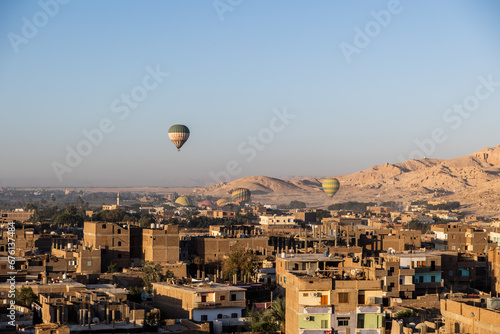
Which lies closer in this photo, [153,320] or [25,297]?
[153,320]

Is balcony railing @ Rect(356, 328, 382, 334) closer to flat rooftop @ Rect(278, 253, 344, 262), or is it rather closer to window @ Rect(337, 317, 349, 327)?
window @ Rect(337, 317, 349, 327)

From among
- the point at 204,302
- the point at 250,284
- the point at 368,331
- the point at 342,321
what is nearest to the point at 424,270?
the point at 250,284

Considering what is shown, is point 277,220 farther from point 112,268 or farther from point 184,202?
point 184,202

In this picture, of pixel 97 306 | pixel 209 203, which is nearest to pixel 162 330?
pixel 97 306

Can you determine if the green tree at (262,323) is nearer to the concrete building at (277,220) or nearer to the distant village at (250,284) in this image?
the distant village at (250,284)

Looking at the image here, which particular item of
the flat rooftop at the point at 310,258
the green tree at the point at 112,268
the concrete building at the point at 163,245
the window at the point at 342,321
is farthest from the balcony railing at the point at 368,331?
the concrete building at the point at 163,245

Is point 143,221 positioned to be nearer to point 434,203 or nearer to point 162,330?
point 162,330

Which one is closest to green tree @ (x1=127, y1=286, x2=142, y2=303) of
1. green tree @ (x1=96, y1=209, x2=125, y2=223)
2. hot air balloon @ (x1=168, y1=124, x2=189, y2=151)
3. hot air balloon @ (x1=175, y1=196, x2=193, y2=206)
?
hot air balloon @ (x1=168, y1=124, x2=189, y2=151)
